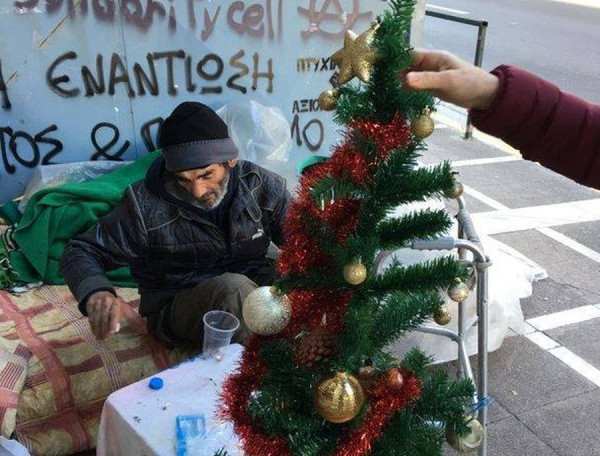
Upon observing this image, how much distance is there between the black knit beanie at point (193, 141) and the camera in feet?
8.77

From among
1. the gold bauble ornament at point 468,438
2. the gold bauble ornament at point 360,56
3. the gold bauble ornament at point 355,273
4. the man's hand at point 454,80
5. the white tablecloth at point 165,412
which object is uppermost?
the gold bauble ornament at point 360,56

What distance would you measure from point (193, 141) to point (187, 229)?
375 millimetres

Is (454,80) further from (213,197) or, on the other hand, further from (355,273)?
(213,197)

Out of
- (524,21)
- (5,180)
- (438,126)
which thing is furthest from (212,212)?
(524,21)

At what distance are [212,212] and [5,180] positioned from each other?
1.83 meters

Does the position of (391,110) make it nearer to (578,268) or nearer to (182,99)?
(182,99)

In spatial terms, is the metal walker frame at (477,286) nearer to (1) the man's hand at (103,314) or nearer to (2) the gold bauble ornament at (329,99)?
(2) the gold bauble ornament at (329,99)

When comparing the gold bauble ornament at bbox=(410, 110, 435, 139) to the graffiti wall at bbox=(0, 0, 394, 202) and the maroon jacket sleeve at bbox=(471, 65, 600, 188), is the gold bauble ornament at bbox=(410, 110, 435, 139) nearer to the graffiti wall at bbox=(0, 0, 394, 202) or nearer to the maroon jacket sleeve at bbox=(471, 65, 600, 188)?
the maroon jacket sleeve at bbox=(471, 65, 600, 188)

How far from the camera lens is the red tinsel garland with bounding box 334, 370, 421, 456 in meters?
1.34

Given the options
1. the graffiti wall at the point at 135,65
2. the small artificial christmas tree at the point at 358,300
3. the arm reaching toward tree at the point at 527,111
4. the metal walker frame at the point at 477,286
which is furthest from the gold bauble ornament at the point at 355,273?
the graffiti wall at the point at 135,65

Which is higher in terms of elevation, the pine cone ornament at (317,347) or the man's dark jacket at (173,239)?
the pine cone ornament at (317,347)

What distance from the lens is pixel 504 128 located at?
1404 millimetres

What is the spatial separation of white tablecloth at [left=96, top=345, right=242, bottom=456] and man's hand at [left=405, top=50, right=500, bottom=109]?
111cm

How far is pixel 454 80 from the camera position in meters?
1.33
